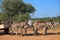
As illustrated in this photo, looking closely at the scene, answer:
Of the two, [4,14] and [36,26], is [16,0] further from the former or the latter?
[36,26]

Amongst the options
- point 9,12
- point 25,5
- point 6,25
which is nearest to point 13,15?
point 9,12

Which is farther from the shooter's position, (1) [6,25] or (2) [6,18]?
(2) [6,18]

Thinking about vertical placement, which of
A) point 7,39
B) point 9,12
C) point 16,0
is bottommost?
point 7,39

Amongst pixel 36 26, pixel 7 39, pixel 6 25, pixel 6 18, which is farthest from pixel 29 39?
pixel 6 18

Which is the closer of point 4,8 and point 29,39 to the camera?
point 29,39

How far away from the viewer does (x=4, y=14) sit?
45.6 m

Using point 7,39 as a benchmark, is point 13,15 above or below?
above

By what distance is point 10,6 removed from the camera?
4516cm

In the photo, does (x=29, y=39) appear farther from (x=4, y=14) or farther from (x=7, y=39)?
(x=4, y=14)

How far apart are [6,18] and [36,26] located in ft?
89.8

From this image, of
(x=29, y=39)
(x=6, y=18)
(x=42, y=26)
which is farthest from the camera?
(x=6, y=18)

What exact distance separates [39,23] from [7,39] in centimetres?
412

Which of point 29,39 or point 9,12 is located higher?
point 9,12

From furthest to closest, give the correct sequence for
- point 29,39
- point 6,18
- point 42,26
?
point 6,18 < point 42,26 < point 29,39
